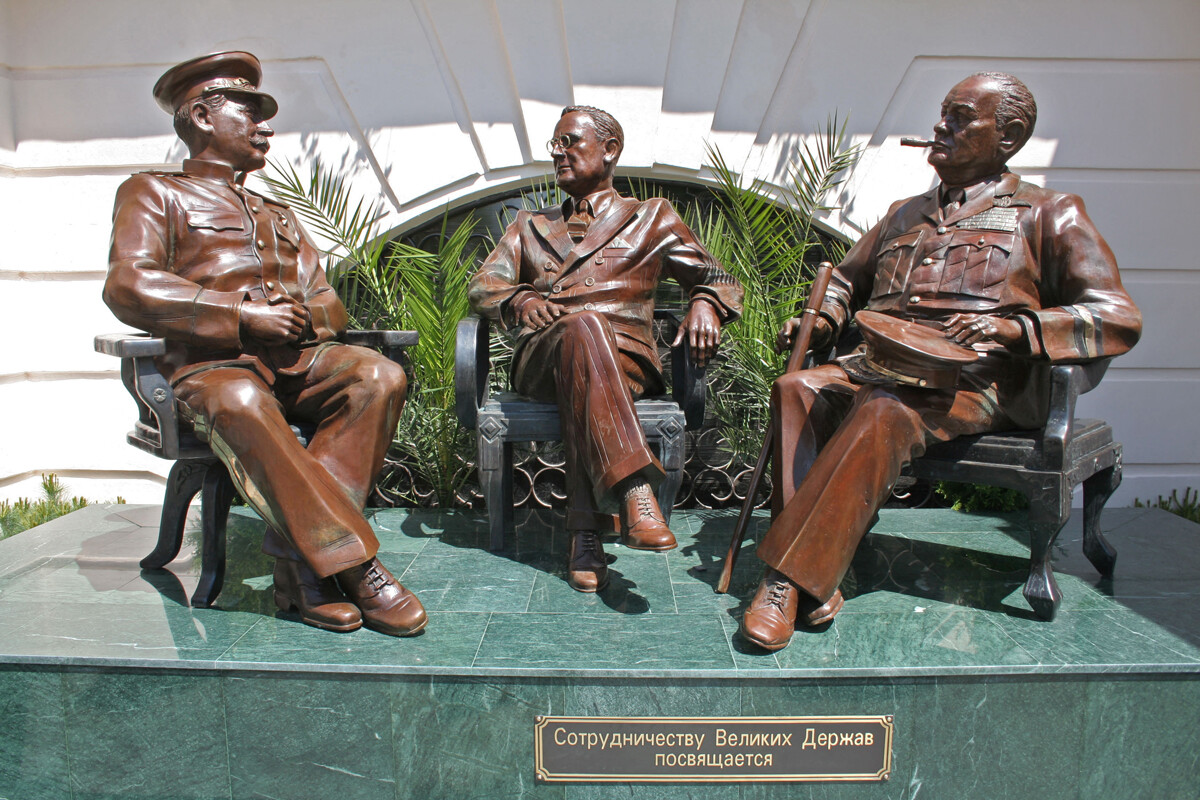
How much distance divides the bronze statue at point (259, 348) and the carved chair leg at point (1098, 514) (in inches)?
92.2

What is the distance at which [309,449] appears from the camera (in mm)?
2859

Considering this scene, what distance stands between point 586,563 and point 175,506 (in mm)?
1491

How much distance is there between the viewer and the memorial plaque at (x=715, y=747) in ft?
7.45

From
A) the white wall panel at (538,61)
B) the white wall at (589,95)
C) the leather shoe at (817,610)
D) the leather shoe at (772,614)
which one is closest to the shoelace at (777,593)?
the leather shoe at (772,614)

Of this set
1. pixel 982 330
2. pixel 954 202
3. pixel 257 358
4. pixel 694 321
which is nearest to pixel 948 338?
pixel 982 330

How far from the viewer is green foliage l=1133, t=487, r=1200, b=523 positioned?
14.9ft

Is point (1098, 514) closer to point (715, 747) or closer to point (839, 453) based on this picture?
point (839, 453)

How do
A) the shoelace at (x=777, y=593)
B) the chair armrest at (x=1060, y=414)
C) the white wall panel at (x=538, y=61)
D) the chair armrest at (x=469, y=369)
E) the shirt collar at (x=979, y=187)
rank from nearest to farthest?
1. the shoelace at (x=777, y=593)
2. the chair armrest at (x=1060, y=414)
3. the shirt collar at (x=979, y=187)
4. the chair armrest at (x=469, y=369)
5. the white wall panel at (x=538, y=61)

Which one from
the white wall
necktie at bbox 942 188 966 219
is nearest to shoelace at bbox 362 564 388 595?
necktie at bbox 942 188 966 219

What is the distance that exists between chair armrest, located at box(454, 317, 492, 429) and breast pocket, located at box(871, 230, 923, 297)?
4.89 feet

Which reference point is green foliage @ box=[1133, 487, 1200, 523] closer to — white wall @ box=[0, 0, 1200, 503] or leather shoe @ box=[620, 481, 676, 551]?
white wall @ box=[0, 0, 1200, 503]

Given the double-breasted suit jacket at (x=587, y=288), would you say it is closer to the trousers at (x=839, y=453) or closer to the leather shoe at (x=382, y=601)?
the trousers at (x=839, y=453)

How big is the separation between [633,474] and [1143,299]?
343 centimetres

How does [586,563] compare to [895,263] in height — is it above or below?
below
